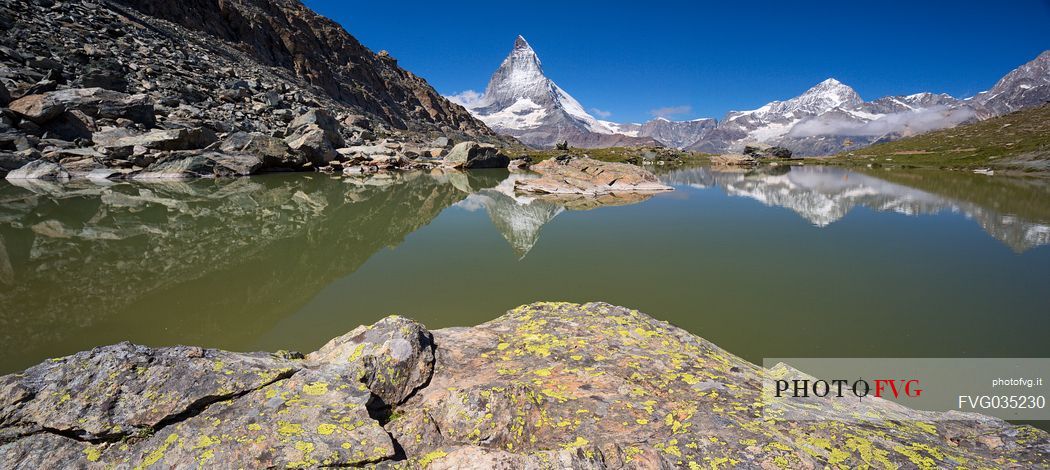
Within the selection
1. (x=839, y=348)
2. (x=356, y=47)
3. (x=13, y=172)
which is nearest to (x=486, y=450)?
(x=839, y=348)

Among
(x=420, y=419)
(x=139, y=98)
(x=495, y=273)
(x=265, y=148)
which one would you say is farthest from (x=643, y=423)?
(x=139, y=98)

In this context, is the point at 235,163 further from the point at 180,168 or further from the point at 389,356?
the point at 389,356

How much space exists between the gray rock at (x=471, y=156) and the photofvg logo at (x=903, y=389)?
192 ft

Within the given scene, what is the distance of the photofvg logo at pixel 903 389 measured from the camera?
16.6 ft

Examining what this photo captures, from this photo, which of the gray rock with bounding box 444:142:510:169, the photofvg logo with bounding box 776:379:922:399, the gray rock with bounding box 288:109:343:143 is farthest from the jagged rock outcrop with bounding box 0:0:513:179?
the photofvg logo with bounding box 776:379:922:399


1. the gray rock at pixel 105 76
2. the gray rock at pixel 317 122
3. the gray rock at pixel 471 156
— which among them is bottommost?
the gray rock at pixel 471 156

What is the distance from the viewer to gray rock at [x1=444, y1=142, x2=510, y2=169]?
63281 mm

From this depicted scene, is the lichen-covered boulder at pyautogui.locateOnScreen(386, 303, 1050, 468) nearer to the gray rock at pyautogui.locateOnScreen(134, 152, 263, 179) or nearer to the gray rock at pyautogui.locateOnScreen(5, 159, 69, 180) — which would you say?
the gray rock at pyautogui.locateOnScreen(134, 152, 263, 179)

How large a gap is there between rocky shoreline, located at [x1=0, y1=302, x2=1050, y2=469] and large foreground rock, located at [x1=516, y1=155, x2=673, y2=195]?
30.4m

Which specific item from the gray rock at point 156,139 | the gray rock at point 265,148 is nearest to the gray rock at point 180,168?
the gray rock at point 156,139

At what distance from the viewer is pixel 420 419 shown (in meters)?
4.43

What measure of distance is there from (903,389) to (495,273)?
31.1 ft

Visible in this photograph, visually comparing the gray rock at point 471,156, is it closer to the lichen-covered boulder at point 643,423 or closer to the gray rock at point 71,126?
the gray rock at point 71,126

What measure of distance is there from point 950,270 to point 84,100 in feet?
195
